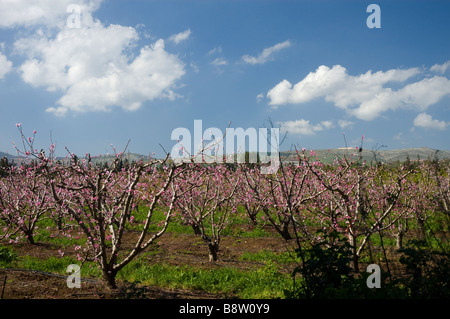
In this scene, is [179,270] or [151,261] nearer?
[179,270]

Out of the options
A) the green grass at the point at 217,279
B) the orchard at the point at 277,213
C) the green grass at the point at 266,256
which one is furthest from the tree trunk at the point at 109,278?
the green grass at the point at 266,256

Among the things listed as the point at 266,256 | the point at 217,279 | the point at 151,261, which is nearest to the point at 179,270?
the point at 217,279

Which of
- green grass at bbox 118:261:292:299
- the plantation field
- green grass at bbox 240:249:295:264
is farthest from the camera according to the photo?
green grass at bbox 240:249:295:264

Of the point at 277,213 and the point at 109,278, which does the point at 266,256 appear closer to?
the point at 277,213

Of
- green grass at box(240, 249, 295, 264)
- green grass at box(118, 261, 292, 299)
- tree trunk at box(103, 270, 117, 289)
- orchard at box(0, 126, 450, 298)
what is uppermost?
orchard at box(0, 126, 450, 298)

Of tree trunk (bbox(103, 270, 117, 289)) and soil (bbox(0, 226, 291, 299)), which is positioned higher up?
tree trunk (bbox(103, 270, 117, 289))

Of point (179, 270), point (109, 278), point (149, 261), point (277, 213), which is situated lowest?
point (149, 261)

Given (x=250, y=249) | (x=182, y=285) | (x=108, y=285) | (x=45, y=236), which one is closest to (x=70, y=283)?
(x=108, y=285)

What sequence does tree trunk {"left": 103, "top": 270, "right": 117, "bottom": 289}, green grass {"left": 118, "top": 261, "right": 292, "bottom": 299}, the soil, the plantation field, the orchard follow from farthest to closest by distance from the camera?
green grass {"left": 118, "top": 261, "right": 292, "bottom": 299}
tree trunk {"left": 103, "top": 270, "right": 117, "bottom": 289}
the plantation field
the soil
the orchard

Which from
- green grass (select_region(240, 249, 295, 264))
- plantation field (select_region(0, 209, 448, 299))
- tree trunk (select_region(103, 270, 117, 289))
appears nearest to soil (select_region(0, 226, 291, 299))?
plantation field (select_region(0, 209, 448, 299))

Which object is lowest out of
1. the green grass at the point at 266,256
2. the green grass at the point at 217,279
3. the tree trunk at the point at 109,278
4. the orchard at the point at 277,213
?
the green grass at the point at 266,256

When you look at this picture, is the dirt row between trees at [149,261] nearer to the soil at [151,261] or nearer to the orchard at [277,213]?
the soil at [151,261]

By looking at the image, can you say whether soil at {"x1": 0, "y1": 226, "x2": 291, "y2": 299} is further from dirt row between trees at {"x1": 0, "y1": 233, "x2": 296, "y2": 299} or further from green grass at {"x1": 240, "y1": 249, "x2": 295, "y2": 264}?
green grass at {"x1": 240, "y1": 249, "x2": 295, "y2": 264}
